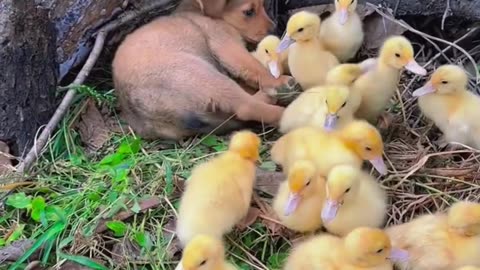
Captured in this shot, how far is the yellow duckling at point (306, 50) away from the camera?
11.9 ft

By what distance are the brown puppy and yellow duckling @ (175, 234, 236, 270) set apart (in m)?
0.98

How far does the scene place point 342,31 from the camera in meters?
3.77

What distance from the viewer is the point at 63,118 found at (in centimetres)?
396

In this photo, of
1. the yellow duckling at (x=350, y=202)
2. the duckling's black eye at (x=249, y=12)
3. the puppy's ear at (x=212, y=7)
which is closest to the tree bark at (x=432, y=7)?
the duckling's black eye at (x=249, y=12)

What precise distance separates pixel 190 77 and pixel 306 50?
0.47m

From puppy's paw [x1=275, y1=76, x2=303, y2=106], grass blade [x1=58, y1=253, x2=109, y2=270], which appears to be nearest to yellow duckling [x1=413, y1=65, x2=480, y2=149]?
puppy's paw [x1=275, y1=76, x2=303, y2=106]

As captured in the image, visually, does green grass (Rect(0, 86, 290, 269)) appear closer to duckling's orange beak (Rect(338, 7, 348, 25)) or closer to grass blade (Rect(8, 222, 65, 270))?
grass blade (Rect(8, 222, 65, 270))

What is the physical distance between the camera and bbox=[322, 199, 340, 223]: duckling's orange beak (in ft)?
A: 9.59

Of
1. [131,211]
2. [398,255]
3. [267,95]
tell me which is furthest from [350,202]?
[267,95]

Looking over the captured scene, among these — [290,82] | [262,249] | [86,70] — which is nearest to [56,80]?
[86,70]

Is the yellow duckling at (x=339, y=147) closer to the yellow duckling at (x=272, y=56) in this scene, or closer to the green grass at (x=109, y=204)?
the green grass at (x=109, y=204)

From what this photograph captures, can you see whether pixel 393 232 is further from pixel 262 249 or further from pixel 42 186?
pixel 42 186

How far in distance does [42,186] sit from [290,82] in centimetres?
108

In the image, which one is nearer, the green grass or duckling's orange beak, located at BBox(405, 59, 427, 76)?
the green grass
